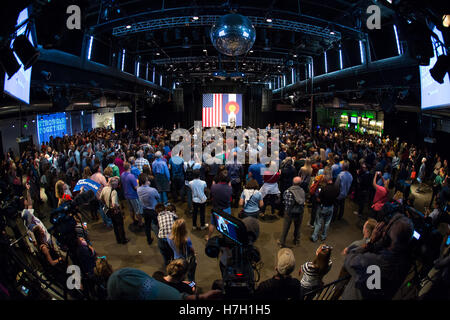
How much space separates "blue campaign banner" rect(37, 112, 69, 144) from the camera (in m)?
12.1

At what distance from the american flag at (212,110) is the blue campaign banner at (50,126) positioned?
35.2ft

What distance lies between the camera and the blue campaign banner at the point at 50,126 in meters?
12.1

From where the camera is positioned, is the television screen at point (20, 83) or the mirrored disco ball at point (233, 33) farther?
the mirrored disco ball at point (233, 33)

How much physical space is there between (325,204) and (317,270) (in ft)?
6.05

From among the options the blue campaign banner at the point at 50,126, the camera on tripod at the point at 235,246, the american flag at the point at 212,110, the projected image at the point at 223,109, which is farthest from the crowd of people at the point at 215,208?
the american flag at the point at 212,110

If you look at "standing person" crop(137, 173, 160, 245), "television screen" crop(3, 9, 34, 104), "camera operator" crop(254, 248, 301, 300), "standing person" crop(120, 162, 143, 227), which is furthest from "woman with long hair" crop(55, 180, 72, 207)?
"camera operator" crop(254, 248, 301, 300)

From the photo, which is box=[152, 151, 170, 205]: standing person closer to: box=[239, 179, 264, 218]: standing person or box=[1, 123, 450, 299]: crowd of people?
box=[1, 123, 450, 299]: crowd of people

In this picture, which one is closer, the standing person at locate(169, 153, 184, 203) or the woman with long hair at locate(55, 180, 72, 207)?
the woman with long hair at locate(55, 180, 72, 207)

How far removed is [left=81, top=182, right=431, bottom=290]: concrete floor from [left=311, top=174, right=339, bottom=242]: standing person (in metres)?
0.24

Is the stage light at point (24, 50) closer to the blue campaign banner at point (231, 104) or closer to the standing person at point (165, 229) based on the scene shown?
the standing person at point (165, 229)

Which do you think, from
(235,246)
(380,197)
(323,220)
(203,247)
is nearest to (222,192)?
(203,247)

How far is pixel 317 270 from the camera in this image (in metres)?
2.53

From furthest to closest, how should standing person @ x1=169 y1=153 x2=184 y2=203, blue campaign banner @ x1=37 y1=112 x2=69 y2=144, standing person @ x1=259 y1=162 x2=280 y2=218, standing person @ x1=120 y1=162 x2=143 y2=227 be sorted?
1. blue campaign banner @ x1=37 y1=112 x2=69 y2=144
2. standing person @ x1=169 y1=153 x2=184 y2=203
3. standing person @ x1=259 y1=162 x2=280 y2=218
4. standing person @ x1=120 y1=162 x2=143 y2=227

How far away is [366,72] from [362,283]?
8.34 metres
